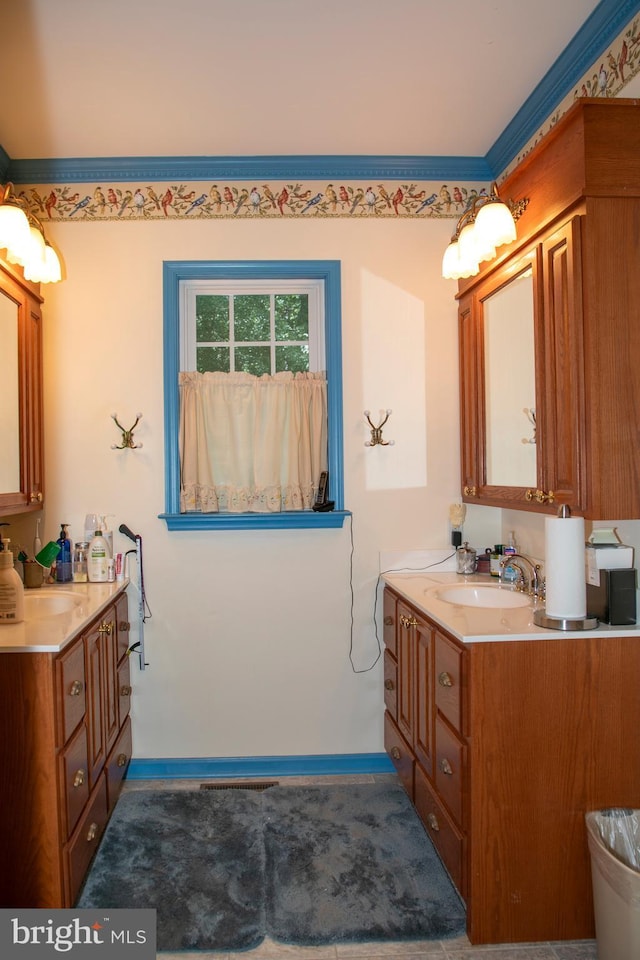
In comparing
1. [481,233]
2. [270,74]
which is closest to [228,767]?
[481,233]

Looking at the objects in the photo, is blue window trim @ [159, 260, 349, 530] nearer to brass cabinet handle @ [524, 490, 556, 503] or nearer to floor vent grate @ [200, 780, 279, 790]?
brass cabinet handle @ [524, 490, 556, 503]

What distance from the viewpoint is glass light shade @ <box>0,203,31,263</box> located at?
2.02m

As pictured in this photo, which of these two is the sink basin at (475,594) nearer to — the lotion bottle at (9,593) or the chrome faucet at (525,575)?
the chrome faucet at (525,575)

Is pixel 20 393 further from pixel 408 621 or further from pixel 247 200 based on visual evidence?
pixel 408 621

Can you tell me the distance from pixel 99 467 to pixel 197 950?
1.82 m

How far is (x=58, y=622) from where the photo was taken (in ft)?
6.32

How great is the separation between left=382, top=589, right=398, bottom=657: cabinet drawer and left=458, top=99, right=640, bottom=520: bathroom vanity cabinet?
730mm

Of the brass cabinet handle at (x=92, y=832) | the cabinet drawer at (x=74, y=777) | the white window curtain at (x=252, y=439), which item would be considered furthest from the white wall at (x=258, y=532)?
the cabinet drawer at (x=74, y=777)

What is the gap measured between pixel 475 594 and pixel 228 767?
137cm

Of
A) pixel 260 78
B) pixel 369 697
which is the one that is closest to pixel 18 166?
pixel 260 78

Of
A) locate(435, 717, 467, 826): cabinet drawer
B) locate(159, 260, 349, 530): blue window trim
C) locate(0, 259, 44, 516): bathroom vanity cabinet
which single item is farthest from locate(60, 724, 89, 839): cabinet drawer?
locate(435, 717, 467, 826): cabinet drawer

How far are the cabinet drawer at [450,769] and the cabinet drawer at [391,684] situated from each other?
545 mm

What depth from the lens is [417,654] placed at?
218 centimetres

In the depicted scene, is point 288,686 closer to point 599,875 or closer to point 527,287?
point 599,875
